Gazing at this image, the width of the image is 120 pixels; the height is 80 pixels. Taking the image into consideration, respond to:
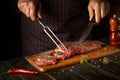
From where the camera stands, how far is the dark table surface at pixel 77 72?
1540 mm

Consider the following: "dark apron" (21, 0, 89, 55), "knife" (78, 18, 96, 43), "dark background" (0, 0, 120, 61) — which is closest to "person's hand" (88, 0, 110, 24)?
"knife" (78, 18, 96, 43)

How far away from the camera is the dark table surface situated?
1.54 metres

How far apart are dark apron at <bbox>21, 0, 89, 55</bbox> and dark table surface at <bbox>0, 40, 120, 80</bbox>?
18.7 inches

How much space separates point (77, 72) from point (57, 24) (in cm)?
71

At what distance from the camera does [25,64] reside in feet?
5.83

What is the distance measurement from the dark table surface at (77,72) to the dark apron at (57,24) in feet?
1.55

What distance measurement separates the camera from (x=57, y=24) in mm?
2230

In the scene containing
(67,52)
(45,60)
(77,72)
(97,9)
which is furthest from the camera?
(97,9)

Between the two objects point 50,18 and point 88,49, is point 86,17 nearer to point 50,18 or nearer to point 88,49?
point 50,18

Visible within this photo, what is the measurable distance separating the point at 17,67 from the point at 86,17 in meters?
0.93

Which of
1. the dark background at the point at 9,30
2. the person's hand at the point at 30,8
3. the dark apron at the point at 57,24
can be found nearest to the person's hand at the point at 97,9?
the dark apron at the point at 57,24

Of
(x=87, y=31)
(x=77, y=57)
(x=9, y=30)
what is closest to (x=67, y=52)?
(x=77, y=57)

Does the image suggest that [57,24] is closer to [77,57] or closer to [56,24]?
[56,24]

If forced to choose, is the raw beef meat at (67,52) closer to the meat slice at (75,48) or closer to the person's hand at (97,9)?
the meat slice at (75,48)
